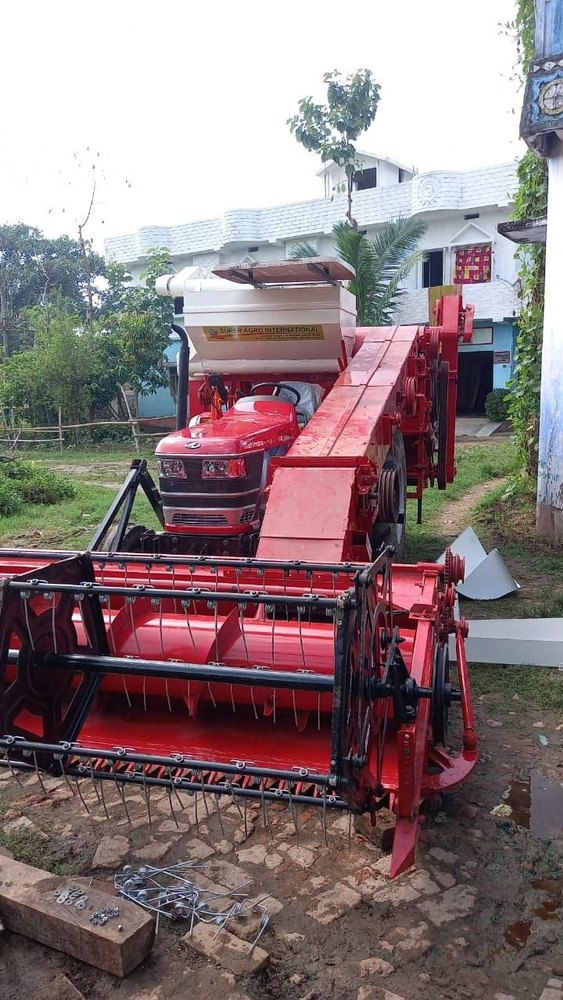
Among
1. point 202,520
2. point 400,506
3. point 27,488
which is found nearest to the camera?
point 202,520

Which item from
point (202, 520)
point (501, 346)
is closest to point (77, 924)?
point (202, 520)

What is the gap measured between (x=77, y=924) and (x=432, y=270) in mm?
22156

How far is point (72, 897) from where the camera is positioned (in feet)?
8.44

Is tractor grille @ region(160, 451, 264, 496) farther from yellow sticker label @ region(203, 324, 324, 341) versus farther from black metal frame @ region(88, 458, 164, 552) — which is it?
yellow sticker label @ region(203, 324, 324, 341)

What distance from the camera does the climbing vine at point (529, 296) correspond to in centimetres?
832

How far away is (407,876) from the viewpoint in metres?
2.87

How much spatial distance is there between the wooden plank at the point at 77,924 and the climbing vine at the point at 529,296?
735 cm

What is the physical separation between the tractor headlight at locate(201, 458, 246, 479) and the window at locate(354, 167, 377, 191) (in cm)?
2336

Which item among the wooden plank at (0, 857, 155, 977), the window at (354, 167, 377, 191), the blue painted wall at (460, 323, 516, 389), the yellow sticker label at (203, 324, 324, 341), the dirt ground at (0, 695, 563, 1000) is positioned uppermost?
the window at (354, 167, 377, 191)

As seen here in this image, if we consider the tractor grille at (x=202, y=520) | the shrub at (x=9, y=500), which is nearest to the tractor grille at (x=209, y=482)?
the tractor grille at (x=202, y=520)

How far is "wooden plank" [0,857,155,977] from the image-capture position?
7.84ft

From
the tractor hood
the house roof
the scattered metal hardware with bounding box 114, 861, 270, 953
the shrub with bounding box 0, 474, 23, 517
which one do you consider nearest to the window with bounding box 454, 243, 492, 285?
the house roof

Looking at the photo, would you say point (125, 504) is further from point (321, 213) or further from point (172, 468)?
point (321, 213)

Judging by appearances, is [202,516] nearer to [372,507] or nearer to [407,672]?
[372,507]
